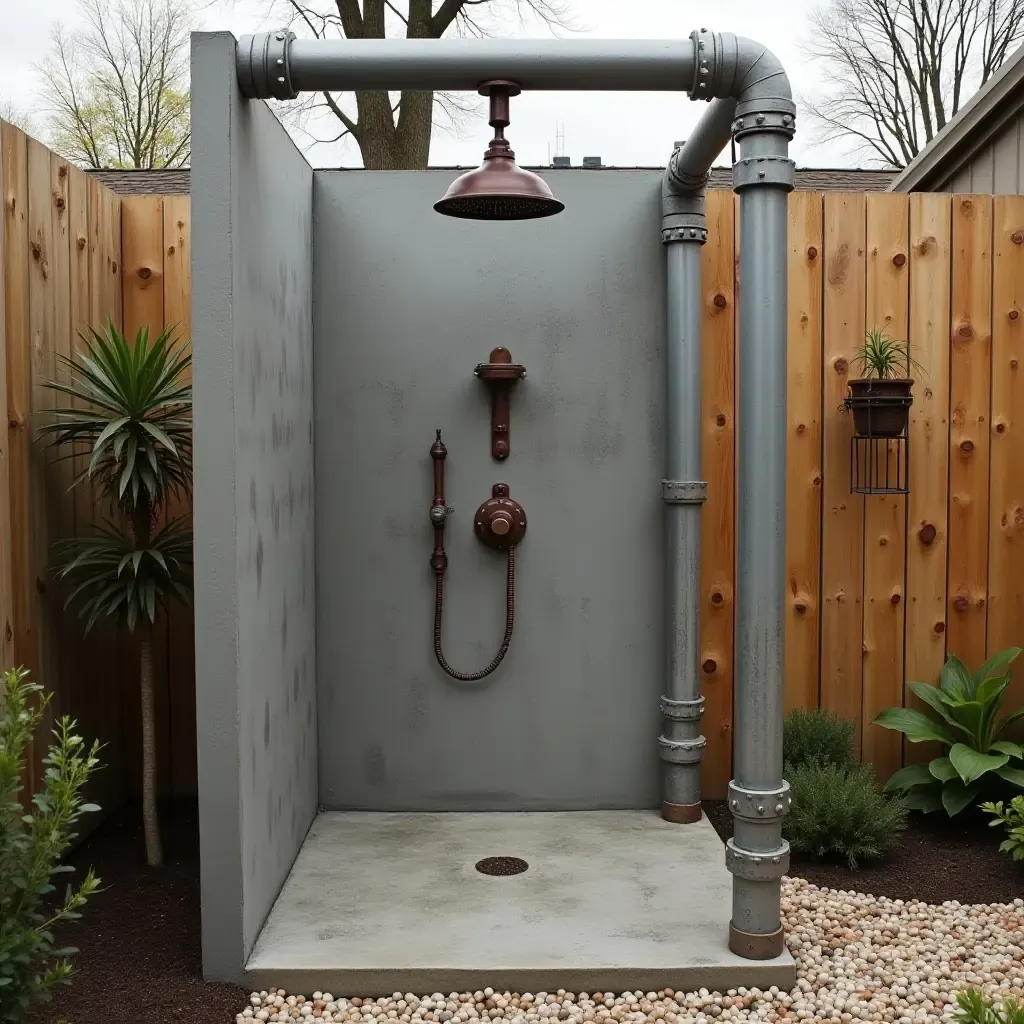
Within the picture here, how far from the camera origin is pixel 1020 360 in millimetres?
3787

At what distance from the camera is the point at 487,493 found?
3.71m

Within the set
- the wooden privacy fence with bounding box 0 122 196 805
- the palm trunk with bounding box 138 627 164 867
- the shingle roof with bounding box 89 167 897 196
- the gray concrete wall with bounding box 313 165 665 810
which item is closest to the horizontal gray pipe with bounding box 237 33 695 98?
the wooden privacy fence with bounding box 0 122 196 805

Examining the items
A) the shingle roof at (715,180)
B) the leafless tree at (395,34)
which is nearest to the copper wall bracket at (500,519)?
the leafless tree at (395,34)

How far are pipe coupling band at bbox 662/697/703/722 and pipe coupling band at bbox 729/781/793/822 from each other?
0.99 m

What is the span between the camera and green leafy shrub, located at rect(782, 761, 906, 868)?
10.8ft

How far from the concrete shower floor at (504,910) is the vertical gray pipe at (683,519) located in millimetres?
171

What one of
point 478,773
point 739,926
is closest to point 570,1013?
point 739,926

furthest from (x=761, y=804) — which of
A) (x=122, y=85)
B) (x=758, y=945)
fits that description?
(x=122, y=85)

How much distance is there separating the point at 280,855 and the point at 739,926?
1.24m

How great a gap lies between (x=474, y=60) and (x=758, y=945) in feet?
7.05

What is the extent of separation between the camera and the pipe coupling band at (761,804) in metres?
2.58

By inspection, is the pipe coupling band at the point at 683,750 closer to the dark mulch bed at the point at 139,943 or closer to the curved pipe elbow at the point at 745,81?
the dark mulch bed at the point at 139,943

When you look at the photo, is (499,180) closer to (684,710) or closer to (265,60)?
(265,60)

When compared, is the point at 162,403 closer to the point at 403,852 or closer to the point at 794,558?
the point at 403,852
